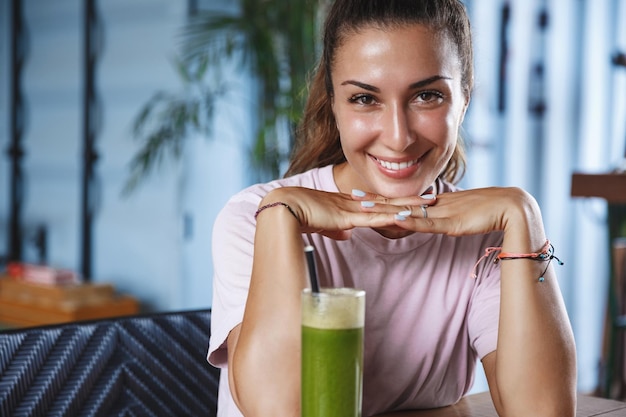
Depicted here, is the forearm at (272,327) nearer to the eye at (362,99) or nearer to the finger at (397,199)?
the finger at (397,199)

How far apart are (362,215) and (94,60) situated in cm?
366

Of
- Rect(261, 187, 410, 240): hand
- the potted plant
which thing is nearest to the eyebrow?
Rect(261, 187, 410, 240): hand

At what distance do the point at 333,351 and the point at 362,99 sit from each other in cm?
58

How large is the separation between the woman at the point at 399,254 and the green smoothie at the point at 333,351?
281mm

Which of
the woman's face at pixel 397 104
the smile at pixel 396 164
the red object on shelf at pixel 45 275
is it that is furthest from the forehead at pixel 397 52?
the red object on shelf at pixel 45 275

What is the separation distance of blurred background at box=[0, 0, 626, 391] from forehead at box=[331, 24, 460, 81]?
1.90 meters

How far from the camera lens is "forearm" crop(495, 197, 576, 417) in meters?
1.33

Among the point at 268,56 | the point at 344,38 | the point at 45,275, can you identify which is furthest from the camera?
the point at 45,275

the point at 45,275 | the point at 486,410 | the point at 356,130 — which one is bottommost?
the point at 45,275

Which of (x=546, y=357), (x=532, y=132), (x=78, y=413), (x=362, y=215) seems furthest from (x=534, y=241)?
(x=532, y=132)

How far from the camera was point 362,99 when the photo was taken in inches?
55.9

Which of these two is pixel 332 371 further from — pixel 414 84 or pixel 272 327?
pixel 414 84

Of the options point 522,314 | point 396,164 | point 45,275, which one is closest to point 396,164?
point 396,164

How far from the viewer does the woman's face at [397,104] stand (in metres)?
1.38
